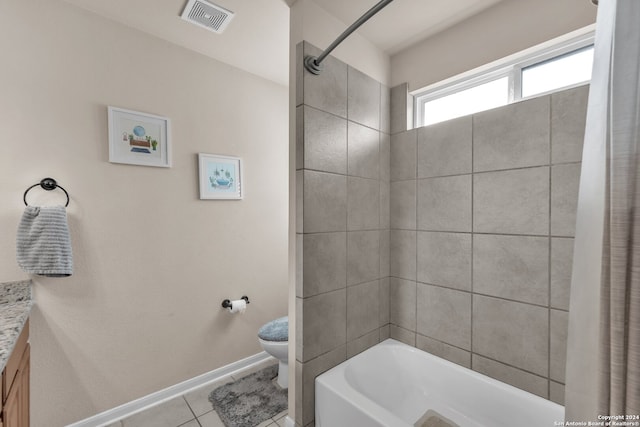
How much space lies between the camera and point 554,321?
52.2 inches

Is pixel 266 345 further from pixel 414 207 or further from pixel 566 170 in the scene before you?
pixel 566 170

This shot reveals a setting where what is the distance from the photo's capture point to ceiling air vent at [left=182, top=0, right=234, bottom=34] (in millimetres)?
1624

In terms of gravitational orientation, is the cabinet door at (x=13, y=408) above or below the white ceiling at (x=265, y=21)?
below

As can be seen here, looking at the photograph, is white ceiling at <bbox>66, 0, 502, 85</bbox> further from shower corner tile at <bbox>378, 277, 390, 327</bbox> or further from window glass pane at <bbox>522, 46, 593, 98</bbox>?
shower corner tile at <bbox>378, 277, 390, 327</bbox>

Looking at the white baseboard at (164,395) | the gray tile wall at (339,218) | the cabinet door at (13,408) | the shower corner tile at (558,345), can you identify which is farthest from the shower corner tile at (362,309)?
the cabinet door at (13,408)

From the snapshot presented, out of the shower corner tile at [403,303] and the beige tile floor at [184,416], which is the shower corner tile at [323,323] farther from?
the beige tile floor at [184,416]

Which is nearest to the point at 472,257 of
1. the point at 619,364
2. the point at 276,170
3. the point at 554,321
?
the point at 554,321

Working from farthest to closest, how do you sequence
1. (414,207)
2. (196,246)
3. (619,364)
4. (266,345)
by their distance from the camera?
(196,246) < (266,345) < (414,207) < (619,364)

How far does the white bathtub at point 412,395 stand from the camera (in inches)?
51.4

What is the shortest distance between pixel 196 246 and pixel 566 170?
231 centimetres

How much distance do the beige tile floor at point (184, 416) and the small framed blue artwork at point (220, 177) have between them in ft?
4.87

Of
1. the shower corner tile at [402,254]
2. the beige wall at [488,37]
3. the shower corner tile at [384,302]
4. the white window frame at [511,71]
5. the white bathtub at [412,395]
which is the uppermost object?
the beige wall at [488,37]

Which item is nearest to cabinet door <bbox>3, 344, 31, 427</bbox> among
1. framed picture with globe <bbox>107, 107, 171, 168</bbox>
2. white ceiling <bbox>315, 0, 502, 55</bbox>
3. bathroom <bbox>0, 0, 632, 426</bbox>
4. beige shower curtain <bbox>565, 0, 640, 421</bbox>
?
bathroom <bbox>0, 0, 632, 426</bbox>

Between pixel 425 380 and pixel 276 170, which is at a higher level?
pixel 276 170
